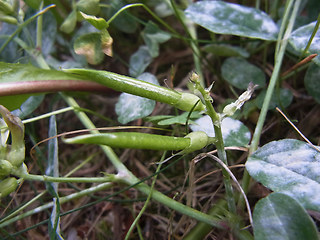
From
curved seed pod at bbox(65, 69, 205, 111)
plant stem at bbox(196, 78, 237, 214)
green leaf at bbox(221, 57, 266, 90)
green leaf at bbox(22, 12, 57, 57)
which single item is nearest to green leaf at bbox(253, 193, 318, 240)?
plant stem at bbox(196, 78, 237, 214)

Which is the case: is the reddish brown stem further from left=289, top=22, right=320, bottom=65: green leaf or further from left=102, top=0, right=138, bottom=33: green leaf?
left=289, top=22, right=320, bottom=65: green leaf

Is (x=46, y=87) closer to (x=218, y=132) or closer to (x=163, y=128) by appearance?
(x=163, y=128)

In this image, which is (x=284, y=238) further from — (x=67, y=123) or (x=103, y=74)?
(x=67, y=123)

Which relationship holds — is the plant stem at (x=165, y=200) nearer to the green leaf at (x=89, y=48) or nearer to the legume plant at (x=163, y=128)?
the legume plant at (x=163, y=128)

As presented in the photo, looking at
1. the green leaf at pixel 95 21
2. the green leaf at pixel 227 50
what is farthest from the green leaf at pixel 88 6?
the green leaf at pixel 227 50

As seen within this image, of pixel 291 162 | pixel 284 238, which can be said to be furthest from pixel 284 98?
pixel 284 238

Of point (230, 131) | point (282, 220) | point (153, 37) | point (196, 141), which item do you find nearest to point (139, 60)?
point (153, 37)
